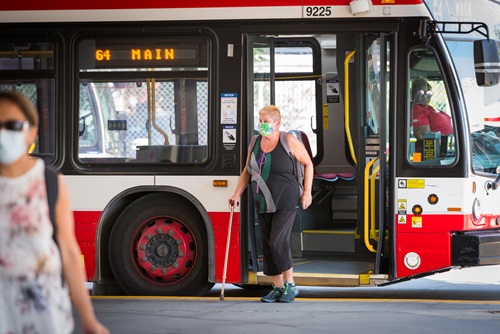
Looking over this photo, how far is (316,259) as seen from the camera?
1095 cm

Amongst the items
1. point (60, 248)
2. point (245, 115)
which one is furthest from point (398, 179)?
point (60, 248)

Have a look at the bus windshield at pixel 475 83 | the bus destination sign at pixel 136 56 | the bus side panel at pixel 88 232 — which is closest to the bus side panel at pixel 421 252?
the bus windshield at pixel 475 83

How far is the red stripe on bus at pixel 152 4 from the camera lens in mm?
10023

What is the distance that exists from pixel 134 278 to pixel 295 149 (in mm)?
1991

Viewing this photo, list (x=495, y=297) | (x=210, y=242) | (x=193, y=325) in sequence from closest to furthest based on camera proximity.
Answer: (x=193, y=325) < (x=210, y=242) < (x=495, y=297)

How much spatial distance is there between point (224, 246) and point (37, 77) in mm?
2433

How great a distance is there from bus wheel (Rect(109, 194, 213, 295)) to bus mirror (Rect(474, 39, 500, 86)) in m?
2.93

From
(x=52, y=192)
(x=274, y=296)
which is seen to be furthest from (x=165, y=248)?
(x=52, y=192)

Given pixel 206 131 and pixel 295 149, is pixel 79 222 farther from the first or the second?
pixel 295 149

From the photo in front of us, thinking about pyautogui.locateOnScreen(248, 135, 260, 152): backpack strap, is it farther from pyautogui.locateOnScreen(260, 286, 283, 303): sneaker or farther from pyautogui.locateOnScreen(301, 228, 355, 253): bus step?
pyautogui.locateOnScreen(301, 228, 355, 253): bus step

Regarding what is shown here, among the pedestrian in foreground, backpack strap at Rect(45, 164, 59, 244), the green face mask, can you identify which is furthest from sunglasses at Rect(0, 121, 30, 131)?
the green face mask

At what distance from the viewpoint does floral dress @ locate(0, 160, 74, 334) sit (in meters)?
4.32

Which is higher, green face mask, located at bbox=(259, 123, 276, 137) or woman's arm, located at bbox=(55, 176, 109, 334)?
green face mask, located at bbox=(259, 123, 276, 137)

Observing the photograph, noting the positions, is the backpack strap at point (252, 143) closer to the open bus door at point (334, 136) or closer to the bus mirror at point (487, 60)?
the open bus door at point (334, 136)
